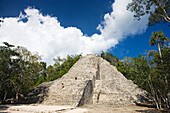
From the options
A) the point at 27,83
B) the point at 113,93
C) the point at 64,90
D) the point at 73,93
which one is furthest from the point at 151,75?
the point at 27,83

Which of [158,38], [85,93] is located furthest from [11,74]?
[158,38]

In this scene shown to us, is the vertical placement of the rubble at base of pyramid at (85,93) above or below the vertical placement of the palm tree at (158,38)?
below

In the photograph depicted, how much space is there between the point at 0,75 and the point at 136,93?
1942 cm

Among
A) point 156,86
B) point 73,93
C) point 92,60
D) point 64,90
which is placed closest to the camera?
point 156,86

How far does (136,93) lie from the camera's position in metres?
17.9

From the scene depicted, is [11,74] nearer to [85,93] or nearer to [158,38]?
[85,93]

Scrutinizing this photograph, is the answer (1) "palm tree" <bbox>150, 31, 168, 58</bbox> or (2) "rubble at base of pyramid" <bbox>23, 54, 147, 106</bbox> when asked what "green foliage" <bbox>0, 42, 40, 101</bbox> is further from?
(1) "palm tree" <bbox>150, 31, 168, 58</bbox>

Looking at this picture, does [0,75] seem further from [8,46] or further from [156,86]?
[156,86]

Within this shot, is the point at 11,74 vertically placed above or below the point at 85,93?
above

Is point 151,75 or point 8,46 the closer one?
point 151,75

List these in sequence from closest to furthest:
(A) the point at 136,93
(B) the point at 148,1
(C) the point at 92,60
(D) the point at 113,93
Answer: (B) the point at 148,1
(D) the point at 113,93
(A) the point at 136,93
(C) the point at 92,60

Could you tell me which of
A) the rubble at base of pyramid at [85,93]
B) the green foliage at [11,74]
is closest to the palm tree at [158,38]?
the rubble at base of pyramid at [85,93]

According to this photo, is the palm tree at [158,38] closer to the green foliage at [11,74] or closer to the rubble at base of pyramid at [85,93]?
the rubble at base of pyramid at [85,93]

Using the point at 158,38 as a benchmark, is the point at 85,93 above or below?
below
